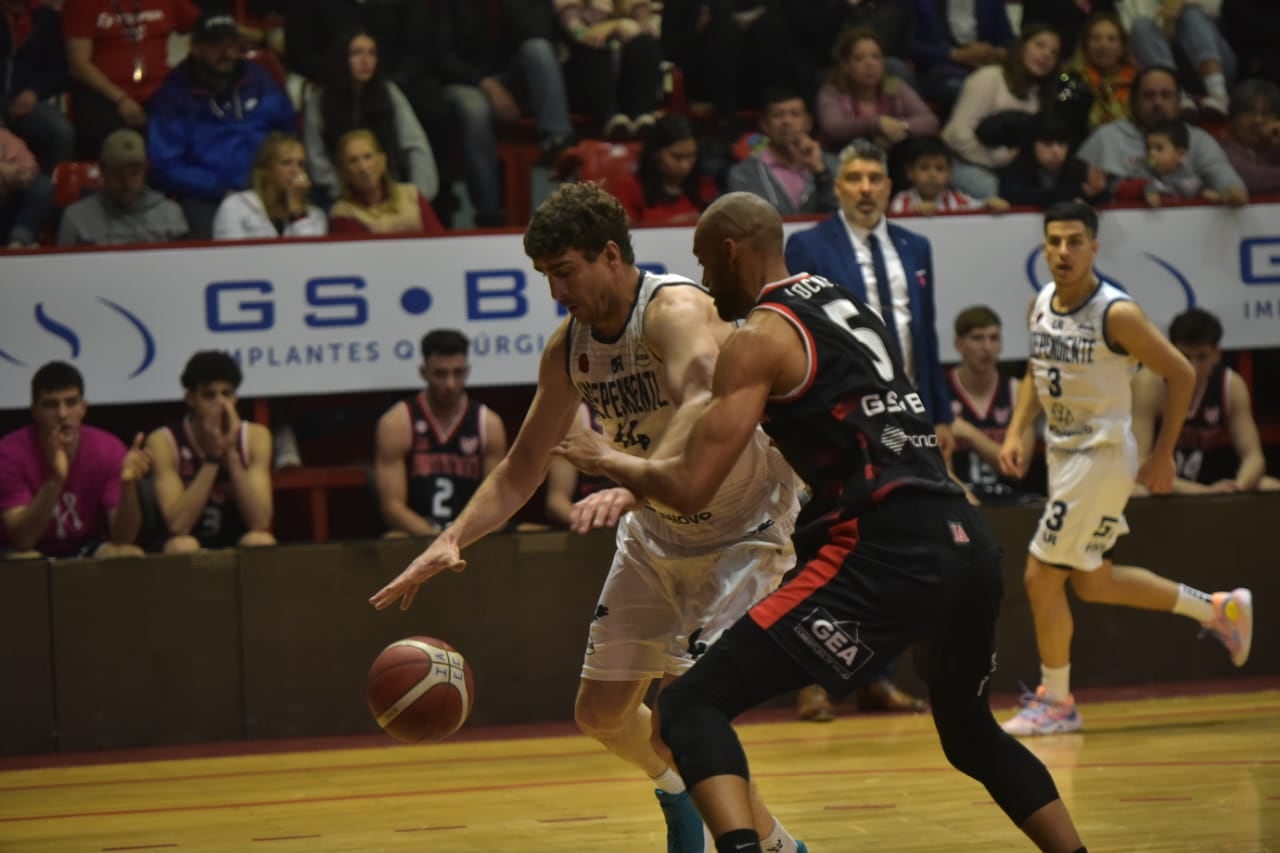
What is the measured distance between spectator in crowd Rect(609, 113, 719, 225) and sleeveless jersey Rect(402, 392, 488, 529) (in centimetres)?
165

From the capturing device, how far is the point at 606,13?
10.9 m

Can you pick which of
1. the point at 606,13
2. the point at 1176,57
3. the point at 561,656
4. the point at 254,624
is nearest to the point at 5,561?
the point at 254,624

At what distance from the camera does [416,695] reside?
506cm

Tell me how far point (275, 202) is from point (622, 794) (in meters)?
4.07

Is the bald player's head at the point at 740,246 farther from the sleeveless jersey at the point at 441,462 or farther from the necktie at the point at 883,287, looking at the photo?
the sleeveless jersey at the point at 441,462

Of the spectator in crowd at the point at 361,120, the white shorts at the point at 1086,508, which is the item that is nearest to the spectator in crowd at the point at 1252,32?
the white shorts at the point at 1086,508

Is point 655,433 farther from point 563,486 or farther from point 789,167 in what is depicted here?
point 789,167

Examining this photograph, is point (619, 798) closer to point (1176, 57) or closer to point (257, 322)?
point (257, 322)

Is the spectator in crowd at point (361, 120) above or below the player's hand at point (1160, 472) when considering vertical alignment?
above

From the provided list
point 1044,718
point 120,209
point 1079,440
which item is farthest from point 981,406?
point 120,209

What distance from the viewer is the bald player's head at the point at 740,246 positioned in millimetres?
4207

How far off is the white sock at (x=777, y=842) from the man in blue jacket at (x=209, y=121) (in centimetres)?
581

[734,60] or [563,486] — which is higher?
[734,60]

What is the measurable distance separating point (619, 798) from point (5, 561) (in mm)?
3340
